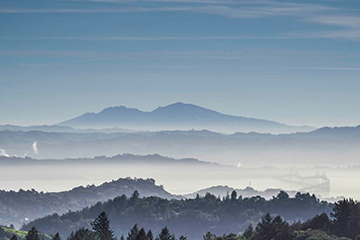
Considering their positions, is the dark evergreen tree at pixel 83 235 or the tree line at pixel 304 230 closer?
the tree line at pixel 304 230

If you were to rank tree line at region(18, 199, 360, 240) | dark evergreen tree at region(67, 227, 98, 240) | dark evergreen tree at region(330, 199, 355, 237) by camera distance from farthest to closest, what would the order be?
1. dark evergreen tree at region(67, 227, 98, 240)
2. dark evergreen tree at region(330, 199, 355, 237)
3. tree line at region(18, 199, 360, 240)

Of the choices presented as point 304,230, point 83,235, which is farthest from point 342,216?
point 83,235

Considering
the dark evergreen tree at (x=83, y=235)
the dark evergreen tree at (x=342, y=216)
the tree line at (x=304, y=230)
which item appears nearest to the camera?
the tree line at (x=304, y=230)

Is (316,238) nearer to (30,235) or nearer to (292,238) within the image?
(292,238)

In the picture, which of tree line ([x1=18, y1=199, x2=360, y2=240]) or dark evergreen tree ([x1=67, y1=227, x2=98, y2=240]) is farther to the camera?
dark evergreen tree ([x1=67, y1=227, x2=98, y2=240])

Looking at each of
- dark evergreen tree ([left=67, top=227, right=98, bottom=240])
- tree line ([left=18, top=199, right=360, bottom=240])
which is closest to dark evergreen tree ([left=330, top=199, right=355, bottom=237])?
tree line ([left=18, top=199, right=360, bottom=240])

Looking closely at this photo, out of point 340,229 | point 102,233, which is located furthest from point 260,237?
point 102,233

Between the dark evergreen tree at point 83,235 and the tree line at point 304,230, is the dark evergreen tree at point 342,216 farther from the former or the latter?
the dark evergreen tree at point 83,235

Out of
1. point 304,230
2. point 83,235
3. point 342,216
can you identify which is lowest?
point 83,235

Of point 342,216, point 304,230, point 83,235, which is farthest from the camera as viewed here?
point 83,235

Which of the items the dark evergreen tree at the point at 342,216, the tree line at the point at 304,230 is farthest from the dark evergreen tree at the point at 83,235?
the dark evergreen tree at the point at 342,216

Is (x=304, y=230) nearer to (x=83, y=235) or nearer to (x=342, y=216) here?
(x=342, y=216)

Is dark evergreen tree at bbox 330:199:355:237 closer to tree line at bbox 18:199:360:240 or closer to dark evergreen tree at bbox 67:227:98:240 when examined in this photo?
tree line at bbox 18:199:360:240

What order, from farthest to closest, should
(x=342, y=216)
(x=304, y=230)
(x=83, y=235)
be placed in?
(x=83, y=235)
(x=304, y=230)
(x=342, y=216)
